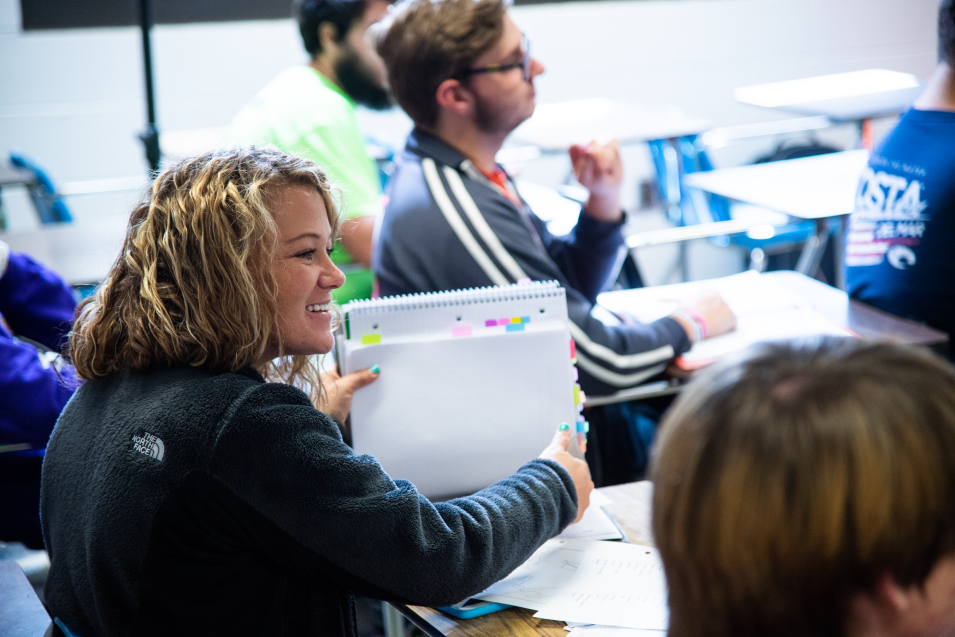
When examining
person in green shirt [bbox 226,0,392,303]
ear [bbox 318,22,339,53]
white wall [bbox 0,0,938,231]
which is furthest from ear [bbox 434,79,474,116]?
white wall [bbox 0,0,938,231]

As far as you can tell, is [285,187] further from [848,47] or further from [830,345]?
[848,47]

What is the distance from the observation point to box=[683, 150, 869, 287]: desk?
241 centimetres

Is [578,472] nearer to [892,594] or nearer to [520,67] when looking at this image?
[892,594]

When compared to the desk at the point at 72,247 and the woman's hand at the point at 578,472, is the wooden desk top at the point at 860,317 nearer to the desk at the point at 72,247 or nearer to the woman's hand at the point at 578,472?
the woman's hand at the point at 578,472

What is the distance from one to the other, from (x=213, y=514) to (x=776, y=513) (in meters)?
0.56

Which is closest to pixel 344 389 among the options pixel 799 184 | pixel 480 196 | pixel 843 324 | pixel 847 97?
pixel 480 196

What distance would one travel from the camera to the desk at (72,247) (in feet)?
7.86

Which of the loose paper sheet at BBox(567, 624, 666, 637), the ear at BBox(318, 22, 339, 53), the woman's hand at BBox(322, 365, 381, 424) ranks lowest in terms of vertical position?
the loose paper sheet at BBox(567, 624, 666, 637)

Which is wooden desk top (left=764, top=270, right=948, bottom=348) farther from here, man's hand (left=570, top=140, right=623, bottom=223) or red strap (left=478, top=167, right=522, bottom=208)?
red strap (left=478, top=167, right=522, bottom=208)

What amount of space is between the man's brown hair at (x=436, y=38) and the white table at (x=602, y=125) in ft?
4.14

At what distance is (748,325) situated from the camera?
1876mm

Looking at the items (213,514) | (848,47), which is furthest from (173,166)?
(848,47)

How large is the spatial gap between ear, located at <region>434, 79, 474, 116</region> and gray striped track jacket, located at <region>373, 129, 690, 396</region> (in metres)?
0.07

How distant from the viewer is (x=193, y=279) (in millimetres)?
953
